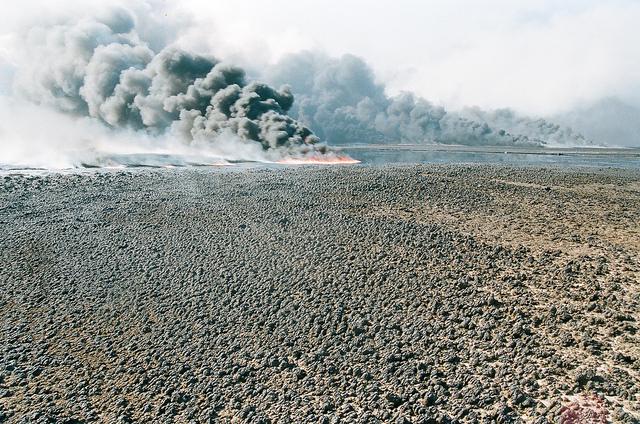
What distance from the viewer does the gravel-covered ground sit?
39.5 feet

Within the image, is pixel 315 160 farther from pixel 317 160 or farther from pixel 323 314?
pixel 323 314

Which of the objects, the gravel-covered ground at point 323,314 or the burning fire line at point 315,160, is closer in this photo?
the gravel-covered ground at point 323,314

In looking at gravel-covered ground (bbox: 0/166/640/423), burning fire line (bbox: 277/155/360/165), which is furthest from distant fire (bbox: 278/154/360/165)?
gravel-covered ground (bbox: 0/166/640/423)

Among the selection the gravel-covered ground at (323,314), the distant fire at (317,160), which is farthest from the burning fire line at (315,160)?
the gravel-covered ground at (323,314)

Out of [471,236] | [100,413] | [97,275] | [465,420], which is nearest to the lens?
[465,420]

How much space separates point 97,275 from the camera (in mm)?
20453

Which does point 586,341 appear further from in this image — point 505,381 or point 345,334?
point 345,334

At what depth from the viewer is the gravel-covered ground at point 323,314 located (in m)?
12.0

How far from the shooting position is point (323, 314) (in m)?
16.1

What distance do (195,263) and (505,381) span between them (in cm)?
1320

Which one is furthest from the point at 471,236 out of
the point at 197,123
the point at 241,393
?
the point at 197,123

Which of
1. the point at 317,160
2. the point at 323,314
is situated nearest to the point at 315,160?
A: the point at 317,160

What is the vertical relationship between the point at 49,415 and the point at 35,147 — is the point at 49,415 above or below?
below

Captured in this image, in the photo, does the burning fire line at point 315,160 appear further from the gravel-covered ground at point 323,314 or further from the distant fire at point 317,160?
the gravel-covered ground at point 323,314
